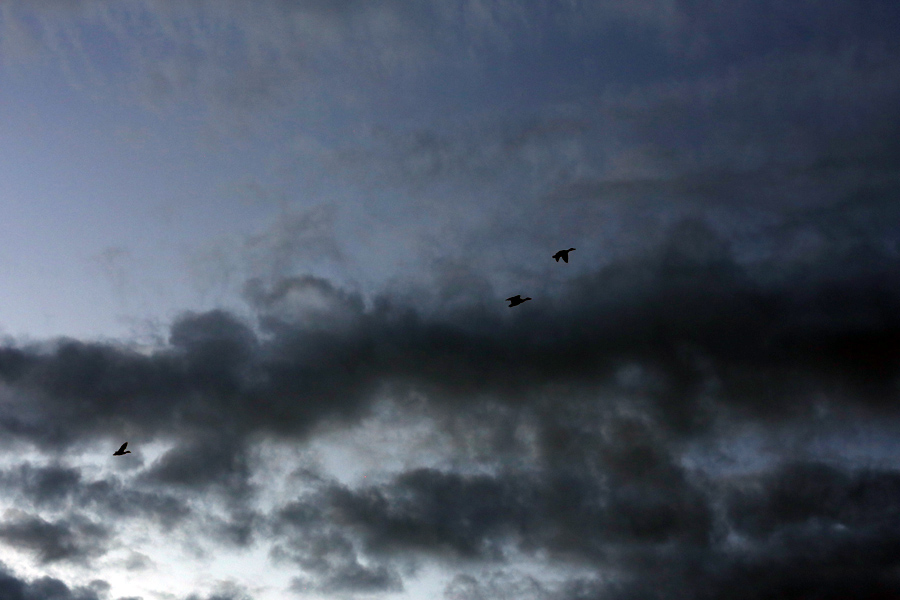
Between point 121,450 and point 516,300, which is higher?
point 516,300

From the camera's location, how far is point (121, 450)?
149 meters

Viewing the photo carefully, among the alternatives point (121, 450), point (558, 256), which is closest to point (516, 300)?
point (558, 256)

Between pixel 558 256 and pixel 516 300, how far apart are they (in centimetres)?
1025

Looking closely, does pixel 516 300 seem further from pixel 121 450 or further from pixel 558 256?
pixel 121 450

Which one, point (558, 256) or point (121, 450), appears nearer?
point (558, 256)

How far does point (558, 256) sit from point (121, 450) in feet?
246

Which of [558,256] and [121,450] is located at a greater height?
[558,256]

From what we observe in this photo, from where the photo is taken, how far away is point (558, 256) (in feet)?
442

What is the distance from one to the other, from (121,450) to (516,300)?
218ft
